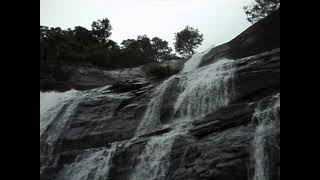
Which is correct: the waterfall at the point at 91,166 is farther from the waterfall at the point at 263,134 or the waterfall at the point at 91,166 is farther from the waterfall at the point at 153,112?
the waterfall at the point at 263,134

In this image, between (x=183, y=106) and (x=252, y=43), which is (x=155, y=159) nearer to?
(x=183, y=106)

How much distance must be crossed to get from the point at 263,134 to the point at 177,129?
10.7 feet

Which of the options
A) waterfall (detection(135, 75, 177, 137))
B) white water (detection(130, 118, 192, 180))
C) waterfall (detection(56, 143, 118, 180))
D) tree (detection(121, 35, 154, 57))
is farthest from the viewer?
tree (detection(121, 35, 154, 57))

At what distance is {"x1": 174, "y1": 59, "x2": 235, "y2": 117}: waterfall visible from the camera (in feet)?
59.3

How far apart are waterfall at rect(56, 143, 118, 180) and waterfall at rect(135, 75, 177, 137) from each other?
1.91 m

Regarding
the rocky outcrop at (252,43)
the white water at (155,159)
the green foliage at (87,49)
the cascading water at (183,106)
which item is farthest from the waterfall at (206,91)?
the green foliage at (87,49)

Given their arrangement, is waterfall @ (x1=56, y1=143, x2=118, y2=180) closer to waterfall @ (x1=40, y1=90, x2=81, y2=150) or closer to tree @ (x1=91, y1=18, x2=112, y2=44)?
waterfall @ (x1=40, y1=90, x2=81, y2=150)

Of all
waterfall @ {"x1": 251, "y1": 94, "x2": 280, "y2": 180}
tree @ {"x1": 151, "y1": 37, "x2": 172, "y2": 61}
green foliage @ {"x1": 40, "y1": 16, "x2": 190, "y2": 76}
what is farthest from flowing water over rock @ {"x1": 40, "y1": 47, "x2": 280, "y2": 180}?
tree @ {"x1": 151, "y1": 37, "x2": 172, "y2": 61}
